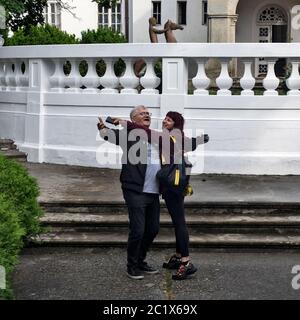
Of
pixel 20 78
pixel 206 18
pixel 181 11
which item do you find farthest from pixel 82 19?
pixel 20 78

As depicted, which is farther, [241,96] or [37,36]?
[37,36]

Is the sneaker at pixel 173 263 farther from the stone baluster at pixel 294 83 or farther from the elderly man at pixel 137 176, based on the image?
the stone baluster at pixel 294 83

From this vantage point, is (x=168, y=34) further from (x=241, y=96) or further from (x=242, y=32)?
(x=242, y=32)

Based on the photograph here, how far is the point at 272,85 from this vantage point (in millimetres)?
9727

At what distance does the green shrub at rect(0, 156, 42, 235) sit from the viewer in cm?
674

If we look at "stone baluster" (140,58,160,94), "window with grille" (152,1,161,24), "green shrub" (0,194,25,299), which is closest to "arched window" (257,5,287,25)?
"window with grille" (152,1,161,24)

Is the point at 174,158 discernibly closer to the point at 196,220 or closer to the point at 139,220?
the point at 139,220

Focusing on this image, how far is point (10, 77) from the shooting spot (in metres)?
11.7

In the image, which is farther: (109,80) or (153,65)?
(109,80)

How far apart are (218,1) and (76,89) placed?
748 inches

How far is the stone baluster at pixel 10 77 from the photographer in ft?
38.1

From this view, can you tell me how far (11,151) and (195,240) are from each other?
488 centimetres

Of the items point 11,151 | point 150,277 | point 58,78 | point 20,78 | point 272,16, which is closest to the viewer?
point 150,277

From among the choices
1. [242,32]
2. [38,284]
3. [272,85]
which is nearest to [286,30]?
[242,32]
